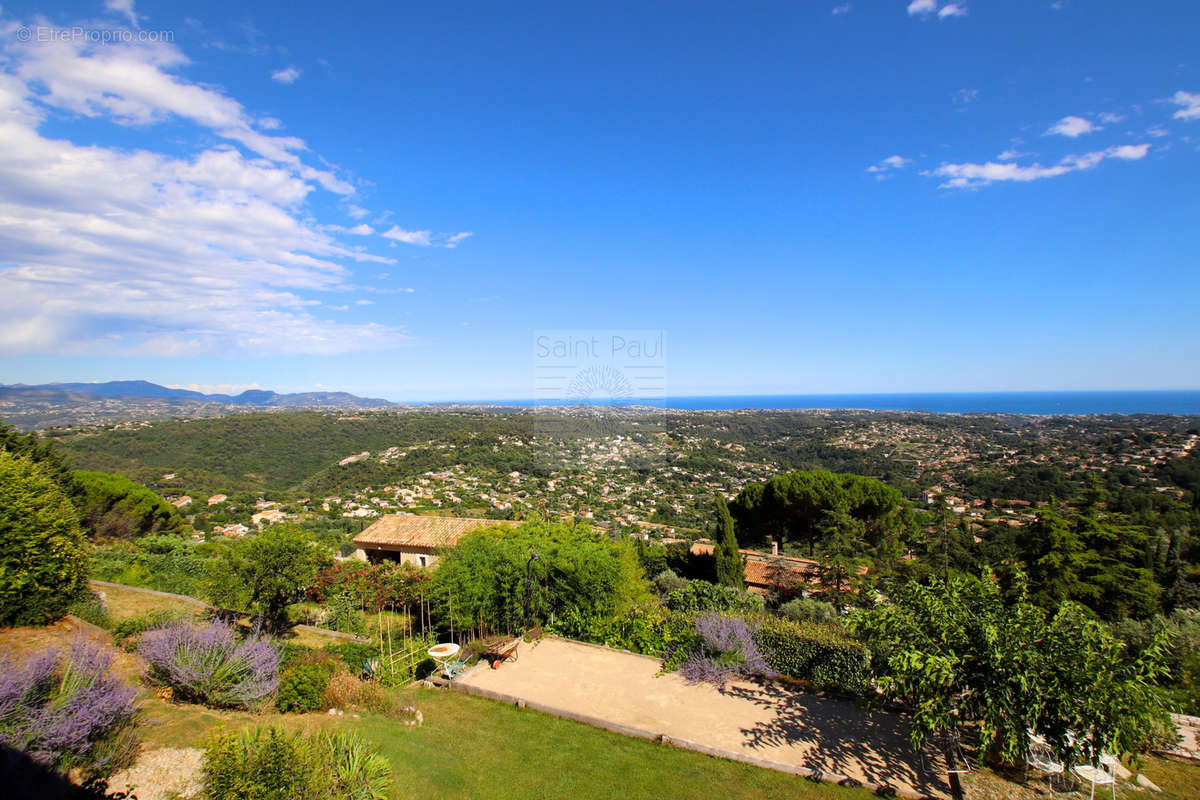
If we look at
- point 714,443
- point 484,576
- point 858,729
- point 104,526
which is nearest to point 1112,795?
point 858,729

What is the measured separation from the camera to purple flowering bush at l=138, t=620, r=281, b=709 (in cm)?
596

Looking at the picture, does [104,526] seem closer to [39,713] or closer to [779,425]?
[39,713]

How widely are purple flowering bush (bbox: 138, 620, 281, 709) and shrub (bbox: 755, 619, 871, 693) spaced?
7.68 metres

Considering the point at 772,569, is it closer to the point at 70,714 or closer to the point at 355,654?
the point at 355,654

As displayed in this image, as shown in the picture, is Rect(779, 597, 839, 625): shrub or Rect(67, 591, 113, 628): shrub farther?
Rect(779, 597, 839, 625): shrub

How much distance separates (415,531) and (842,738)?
15.1 metres

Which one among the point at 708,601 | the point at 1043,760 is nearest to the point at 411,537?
the point at 708,601

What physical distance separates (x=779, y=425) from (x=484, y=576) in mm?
60408

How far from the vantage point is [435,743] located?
6.21m

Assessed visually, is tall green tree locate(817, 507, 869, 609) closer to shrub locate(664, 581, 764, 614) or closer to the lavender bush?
shrub locate(664, 581, 764, 614)

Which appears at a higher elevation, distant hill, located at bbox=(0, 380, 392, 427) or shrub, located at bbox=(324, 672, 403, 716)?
distant hill, located at bbox=(0, 380, 392, 427)

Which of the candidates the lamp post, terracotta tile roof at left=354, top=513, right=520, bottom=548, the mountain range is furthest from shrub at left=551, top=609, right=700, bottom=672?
the mountain range

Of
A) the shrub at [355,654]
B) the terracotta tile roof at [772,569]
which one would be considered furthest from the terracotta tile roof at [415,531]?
the terracotta tile roof at [772,569]

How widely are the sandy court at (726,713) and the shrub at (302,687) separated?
2.39 meters
